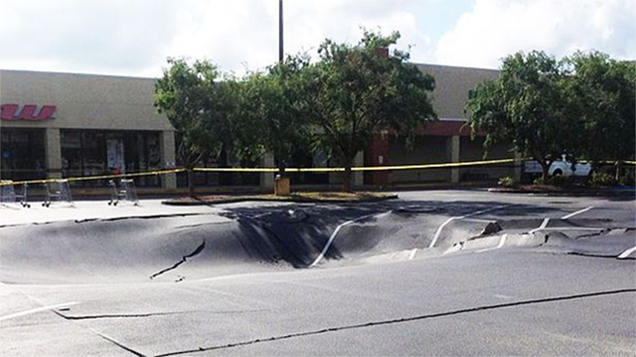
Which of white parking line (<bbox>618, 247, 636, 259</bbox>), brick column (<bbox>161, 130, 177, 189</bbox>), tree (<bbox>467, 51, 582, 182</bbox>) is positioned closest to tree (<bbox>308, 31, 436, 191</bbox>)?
tree (<bbox>467, 51, 582, 182</bbox>)

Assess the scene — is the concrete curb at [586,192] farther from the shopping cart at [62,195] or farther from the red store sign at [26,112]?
the red store sign at [26,112]

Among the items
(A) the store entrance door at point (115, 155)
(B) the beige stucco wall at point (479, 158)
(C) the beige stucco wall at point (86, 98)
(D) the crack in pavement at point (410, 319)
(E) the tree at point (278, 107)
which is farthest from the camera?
(B) the beige stucco wall at point (479, 158)

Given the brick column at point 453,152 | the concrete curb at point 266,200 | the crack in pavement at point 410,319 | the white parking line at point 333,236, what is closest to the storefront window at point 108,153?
the concrete curb at point 266,200

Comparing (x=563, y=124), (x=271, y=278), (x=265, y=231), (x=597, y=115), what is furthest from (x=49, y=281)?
(x=597, y=115)

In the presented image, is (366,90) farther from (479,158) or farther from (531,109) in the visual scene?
(479,158)

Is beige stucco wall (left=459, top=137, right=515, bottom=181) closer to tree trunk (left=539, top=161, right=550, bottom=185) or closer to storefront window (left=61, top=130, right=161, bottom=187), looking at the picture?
tree trunk (left=539, top=161, right=550, bottom=185)

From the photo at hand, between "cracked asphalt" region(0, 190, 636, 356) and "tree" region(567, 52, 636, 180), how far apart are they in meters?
9.23

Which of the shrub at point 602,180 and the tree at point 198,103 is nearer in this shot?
the tree at point 198,103

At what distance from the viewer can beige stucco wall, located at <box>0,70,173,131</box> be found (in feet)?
96.0

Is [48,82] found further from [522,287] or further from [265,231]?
[522,287]

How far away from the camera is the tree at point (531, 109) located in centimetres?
2477

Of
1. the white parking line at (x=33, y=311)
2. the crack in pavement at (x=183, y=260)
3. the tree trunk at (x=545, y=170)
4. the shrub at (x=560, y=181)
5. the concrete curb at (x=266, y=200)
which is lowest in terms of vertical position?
the crack in pavement at (x=183, y=260)

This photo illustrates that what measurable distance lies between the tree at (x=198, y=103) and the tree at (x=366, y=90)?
3.48m

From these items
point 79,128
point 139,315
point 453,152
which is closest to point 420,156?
point 453,152
